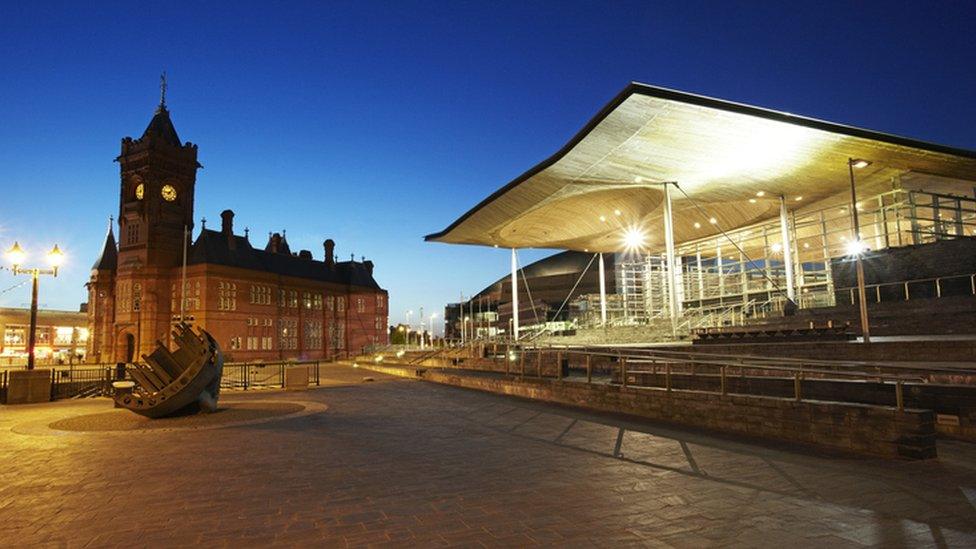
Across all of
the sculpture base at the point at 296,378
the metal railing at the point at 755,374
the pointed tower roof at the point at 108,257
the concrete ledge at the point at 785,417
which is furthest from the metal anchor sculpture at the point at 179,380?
the pointed tower roof at the point at 108,257

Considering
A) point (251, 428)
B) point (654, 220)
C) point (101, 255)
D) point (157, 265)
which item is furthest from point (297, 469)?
point (101, 255)

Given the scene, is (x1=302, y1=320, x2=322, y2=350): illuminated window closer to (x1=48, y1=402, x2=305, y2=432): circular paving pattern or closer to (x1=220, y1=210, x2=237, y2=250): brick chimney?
(x1=220, y1=210, x2=237, y2=250): brick chimney

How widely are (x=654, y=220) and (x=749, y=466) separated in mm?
35237

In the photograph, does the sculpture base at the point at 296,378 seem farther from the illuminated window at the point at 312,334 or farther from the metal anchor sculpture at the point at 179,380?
the illuminated window at the point at 312,334

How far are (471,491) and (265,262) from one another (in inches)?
2855

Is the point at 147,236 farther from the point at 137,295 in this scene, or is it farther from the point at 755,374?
the point at 755,374

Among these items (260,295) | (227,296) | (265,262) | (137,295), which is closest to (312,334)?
(265,262)

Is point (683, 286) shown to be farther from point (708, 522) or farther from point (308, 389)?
point (708, 522)

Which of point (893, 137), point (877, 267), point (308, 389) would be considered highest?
point (893, 137)

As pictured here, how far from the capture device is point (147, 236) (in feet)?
198

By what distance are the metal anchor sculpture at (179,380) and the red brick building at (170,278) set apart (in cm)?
4610

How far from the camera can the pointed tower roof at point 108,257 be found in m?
67.3

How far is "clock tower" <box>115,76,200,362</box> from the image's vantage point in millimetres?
60250

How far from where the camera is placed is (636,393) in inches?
540
